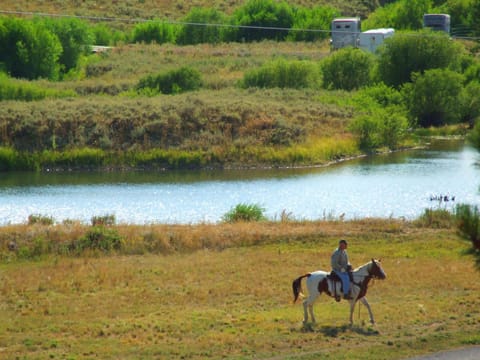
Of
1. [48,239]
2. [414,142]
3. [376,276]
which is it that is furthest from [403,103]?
[376,276]

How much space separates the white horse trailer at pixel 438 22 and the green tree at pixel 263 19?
2272 cm

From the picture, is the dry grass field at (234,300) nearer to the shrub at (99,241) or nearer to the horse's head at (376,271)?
the shrub at (99,241)

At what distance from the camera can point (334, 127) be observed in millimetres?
64625

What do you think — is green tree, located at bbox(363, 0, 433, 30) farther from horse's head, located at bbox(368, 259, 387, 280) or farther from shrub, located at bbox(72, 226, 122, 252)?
horse's head, located at bbox(368, 259, 387, 280)

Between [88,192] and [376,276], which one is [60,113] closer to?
[88,192]

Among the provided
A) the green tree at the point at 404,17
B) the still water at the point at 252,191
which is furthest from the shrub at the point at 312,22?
the still water at the point at 252,191

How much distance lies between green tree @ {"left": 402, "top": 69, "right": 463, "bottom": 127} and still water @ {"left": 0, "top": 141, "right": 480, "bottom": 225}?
38.1ft

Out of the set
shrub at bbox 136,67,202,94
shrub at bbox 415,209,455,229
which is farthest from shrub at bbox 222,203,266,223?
shrub at bbox 136,67,202,94

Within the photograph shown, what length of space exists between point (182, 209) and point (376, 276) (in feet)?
76.7

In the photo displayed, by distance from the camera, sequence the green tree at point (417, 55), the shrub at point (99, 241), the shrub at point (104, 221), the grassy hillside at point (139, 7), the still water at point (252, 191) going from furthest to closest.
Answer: the grassy hillside at point (139, 7), the green tree at point (417, 55), the still water at point (252, 191), the shrub at point (104, 221), the shrub at point (99, 241)

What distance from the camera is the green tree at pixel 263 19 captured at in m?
114

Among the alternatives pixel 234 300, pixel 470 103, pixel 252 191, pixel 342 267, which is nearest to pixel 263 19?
pixel 470 103

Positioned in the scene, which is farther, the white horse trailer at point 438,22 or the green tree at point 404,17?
the green tree at point 404,17

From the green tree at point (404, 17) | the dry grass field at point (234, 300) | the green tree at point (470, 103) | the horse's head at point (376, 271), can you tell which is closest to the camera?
the dry grass field at point (234, 300)
